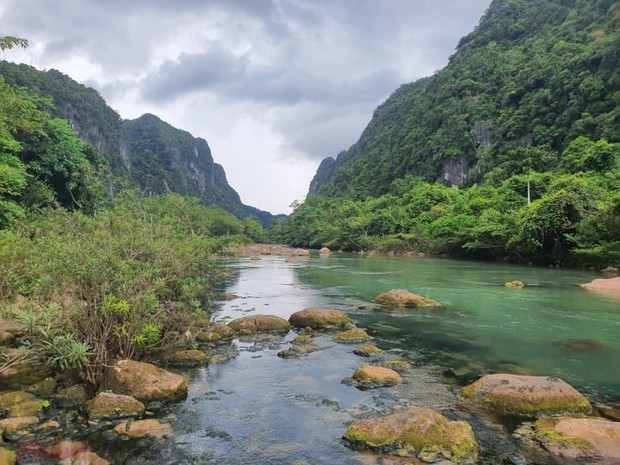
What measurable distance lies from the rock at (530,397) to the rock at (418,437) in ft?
5.09

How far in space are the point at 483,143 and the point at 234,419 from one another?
288 feet

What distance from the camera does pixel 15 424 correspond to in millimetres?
6988

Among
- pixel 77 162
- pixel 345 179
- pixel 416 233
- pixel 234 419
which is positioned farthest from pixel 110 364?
pixel 345 179

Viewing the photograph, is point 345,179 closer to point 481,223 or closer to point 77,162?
point 481,223

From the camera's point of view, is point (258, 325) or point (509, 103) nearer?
point (258, 325)

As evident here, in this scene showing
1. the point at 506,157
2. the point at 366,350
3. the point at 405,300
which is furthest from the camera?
the point at 506,157

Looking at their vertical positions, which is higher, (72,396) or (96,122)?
(96,122)

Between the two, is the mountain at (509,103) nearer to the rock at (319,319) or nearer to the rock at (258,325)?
the rock at (319,319)

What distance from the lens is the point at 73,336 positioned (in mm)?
8070

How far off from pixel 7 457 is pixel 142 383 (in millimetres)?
2566

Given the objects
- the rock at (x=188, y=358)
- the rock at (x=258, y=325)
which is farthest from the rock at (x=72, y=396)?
the rock at (x=258, y=325)

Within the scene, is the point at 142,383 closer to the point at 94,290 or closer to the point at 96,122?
the point at 94,290

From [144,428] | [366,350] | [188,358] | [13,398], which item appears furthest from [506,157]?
[13,398]

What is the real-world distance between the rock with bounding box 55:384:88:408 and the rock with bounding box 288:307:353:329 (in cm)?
769
